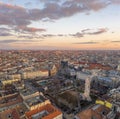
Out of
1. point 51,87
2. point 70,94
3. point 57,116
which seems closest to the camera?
point 57,116

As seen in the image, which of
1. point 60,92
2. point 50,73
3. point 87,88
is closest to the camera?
point 87,88

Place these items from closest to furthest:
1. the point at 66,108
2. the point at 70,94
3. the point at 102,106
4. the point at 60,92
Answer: the point at 102,106, the point at 66,108, the point at 70,94, the point at 60,92

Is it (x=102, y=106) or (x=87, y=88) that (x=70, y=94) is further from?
(x=102, y=106)

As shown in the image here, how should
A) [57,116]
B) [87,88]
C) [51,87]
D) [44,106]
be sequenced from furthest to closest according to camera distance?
[51,87], [87,88], [44,106], [57,116]

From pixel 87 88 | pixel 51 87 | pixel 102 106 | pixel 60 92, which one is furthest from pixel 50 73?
pixel 102 106

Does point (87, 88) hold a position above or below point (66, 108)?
above

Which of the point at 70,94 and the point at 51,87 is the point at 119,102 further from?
the point at 51,87

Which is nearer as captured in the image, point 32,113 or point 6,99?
point 32,113

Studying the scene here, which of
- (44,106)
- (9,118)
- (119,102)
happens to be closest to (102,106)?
(119,102)

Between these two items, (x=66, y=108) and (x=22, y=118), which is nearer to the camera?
(x=22, y=118)
